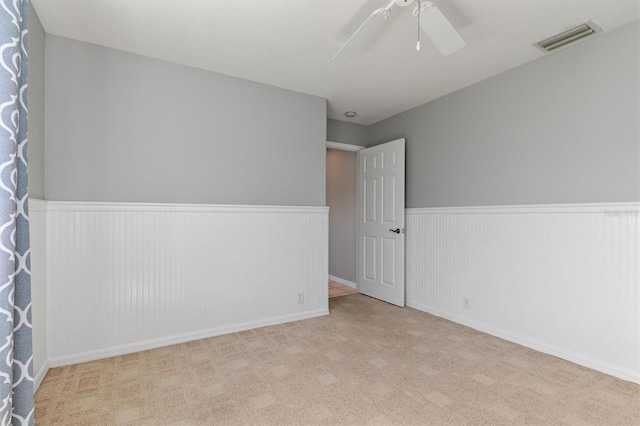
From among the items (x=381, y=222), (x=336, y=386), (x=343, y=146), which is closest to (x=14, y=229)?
(x=336, y=386)

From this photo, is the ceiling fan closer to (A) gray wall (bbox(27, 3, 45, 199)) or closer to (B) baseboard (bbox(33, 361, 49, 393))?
(A) gray wall (bbox(27, 3, 45, 199))

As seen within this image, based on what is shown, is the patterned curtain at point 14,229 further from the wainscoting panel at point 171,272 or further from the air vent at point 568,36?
the air vent at point 568,36

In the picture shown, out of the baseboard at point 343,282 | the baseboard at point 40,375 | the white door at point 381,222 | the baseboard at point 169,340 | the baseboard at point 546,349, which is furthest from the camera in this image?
the baseboard at point 343,282

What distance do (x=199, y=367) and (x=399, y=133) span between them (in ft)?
11.0

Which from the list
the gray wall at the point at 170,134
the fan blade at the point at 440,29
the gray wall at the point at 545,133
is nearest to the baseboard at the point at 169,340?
the gray wall at the point at 170,134

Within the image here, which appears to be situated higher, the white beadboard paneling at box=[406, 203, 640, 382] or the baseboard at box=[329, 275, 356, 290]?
the white beadboard paneling at box=[406, 203, 640, 382]

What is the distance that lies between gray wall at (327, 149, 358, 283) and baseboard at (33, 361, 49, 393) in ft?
Result: 11.5

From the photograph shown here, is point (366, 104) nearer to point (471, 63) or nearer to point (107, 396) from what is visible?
point (471, 63)

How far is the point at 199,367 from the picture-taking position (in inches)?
92.5

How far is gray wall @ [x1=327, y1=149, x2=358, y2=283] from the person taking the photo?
16.3 feet

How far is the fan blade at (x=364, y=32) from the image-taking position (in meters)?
1.82

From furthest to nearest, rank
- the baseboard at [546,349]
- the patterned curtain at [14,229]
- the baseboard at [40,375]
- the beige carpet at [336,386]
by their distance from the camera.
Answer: the baseboard at [546,349]
the baseboard at [40,375]
the beige carpet at [336,386]
the patterned curtain at [14,229]

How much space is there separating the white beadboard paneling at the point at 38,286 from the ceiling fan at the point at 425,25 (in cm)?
223

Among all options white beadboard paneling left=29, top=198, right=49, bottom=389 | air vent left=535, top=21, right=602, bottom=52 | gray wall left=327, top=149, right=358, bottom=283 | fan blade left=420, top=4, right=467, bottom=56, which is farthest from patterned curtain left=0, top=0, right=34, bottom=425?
gray wall left=327, top=149, right=358, bottom=283
